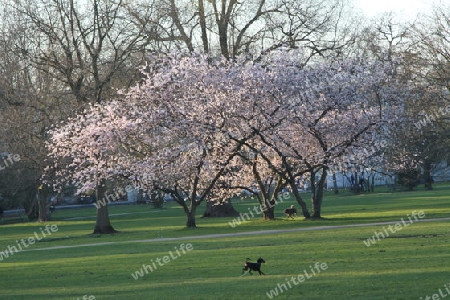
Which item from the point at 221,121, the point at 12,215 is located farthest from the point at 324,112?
the point at 12,215

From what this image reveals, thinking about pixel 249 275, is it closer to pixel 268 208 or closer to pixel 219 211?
pixel 268 208

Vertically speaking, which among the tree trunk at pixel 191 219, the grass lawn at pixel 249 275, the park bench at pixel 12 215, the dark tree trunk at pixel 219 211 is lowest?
the grass lawn at pixel 249 275

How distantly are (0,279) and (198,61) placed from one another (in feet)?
63.7

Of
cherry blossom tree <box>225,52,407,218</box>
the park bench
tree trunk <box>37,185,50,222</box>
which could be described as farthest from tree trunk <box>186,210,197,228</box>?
the park bench

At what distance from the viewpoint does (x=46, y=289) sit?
1756cm

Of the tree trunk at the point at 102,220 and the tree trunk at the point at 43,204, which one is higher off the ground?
the tree trunk at the point at 43,204

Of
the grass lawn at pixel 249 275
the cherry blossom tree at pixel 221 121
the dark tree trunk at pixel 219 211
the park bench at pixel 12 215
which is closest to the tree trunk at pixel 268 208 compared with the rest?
the cherry blossom tree at pixel 221 121

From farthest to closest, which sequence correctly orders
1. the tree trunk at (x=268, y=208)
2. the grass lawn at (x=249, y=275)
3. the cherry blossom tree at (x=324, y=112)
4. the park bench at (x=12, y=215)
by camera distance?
the park bench at (x=12, y=215) → the tree trunk at (x=268, y=208) → the cherry blossom tree at (x=324, y=112) → the grass lawn at (x=249, y=275)

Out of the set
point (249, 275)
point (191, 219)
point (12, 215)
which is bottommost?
point (249, 275)

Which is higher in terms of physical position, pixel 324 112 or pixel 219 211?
pixel 324 112

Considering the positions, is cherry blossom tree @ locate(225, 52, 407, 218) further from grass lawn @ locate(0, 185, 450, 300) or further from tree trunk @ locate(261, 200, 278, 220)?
grass lawn @ locate(0, 185, 450, 300)

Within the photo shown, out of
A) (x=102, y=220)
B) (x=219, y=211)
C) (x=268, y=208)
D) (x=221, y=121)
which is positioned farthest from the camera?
(x=219, y=211)

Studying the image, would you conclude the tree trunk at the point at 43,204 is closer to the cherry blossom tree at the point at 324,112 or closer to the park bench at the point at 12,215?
the park bench at the point at 12,215

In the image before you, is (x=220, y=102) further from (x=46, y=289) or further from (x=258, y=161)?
(x=46, y=289)
